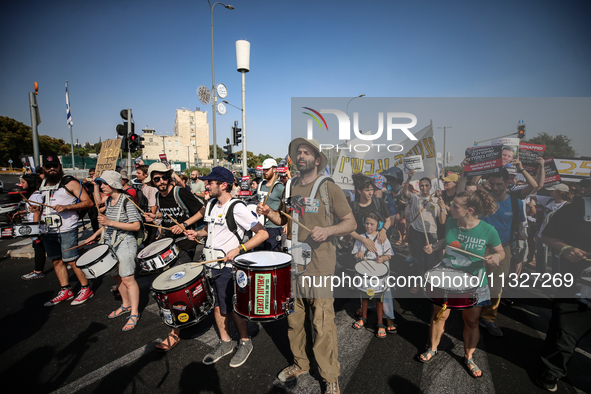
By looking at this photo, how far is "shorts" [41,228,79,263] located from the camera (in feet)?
14.8

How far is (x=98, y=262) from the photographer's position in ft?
11.8

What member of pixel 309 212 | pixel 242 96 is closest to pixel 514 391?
pixel 309 212

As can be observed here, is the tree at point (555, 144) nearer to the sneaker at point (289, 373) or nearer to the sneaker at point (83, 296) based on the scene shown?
the sneaker at point (289, 373)

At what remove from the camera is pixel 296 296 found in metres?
2.71

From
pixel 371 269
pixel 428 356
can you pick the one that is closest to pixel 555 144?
pixel 371 269

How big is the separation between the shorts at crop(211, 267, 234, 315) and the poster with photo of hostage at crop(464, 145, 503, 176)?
364 centimetres

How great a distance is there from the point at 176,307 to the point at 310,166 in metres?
1.99

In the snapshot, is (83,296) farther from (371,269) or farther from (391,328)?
(391,328)

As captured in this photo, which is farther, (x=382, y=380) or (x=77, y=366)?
(x=77, y=366)

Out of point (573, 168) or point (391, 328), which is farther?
point (573, 168)

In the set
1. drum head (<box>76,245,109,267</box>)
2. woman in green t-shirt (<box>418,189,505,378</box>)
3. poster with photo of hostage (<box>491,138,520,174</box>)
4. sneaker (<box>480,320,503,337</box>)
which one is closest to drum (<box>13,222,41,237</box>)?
→ drum head (<box>76,245,109,267</box>)

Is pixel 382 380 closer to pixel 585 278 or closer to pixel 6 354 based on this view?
pixel 585 278

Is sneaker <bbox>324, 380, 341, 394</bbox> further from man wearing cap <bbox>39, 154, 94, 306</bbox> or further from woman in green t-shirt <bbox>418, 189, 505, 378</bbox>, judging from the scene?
man wearing cap <bbox>39, 154, 94, 306</bbox>

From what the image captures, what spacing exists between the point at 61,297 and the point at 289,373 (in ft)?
13.7
